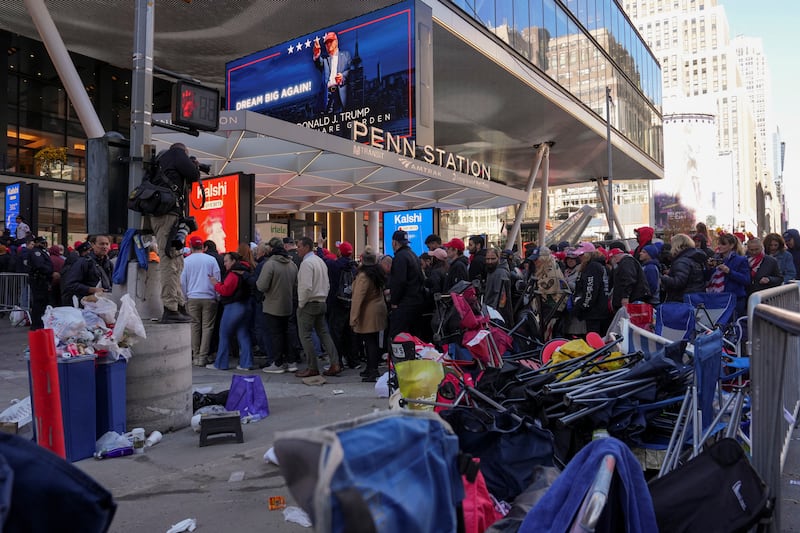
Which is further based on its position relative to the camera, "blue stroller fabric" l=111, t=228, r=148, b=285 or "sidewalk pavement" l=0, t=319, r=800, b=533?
"blue stroller fabric" l=111, t=228, r=148, b=285

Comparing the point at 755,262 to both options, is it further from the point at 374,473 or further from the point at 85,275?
the point at 85,275

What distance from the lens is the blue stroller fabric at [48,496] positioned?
148 cm

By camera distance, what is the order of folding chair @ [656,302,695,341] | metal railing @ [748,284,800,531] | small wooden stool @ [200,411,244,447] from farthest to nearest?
1. folding chair @ [656,302,695,341]
2. small wooden stool @ [200,411,244,447]
3. metal railing @ [748,284,800,531]

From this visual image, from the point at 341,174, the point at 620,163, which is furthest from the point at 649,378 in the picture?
the point at 620,163

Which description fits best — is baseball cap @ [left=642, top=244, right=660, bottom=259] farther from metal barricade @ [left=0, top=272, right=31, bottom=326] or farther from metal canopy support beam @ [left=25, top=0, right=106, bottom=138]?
metal barricade @ [left=0, top=272, right=31, bottom=326]

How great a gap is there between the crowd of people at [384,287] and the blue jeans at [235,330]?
16 mm

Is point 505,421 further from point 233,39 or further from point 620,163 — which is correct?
point 620,163

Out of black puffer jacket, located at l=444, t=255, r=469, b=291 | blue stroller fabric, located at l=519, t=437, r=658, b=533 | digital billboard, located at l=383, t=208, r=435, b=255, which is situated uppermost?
digital billboard, located at l=383, t=208, r=435, b=255

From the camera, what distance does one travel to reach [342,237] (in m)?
30.2

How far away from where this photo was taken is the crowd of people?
8469 mm

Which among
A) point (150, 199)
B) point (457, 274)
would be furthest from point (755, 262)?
point (150, 199)

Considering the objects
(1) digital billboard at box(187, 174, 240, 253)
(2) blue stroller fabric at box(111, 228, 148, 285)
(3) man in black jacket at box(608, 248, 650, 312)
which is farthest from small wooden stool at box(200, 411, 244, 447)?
(1) digital billboard at box(187, 174, 240, 253)

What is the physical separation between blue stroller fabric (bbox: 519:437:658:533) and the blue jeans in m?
7.65

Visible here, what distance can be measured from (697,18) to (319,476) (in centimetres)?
17861
